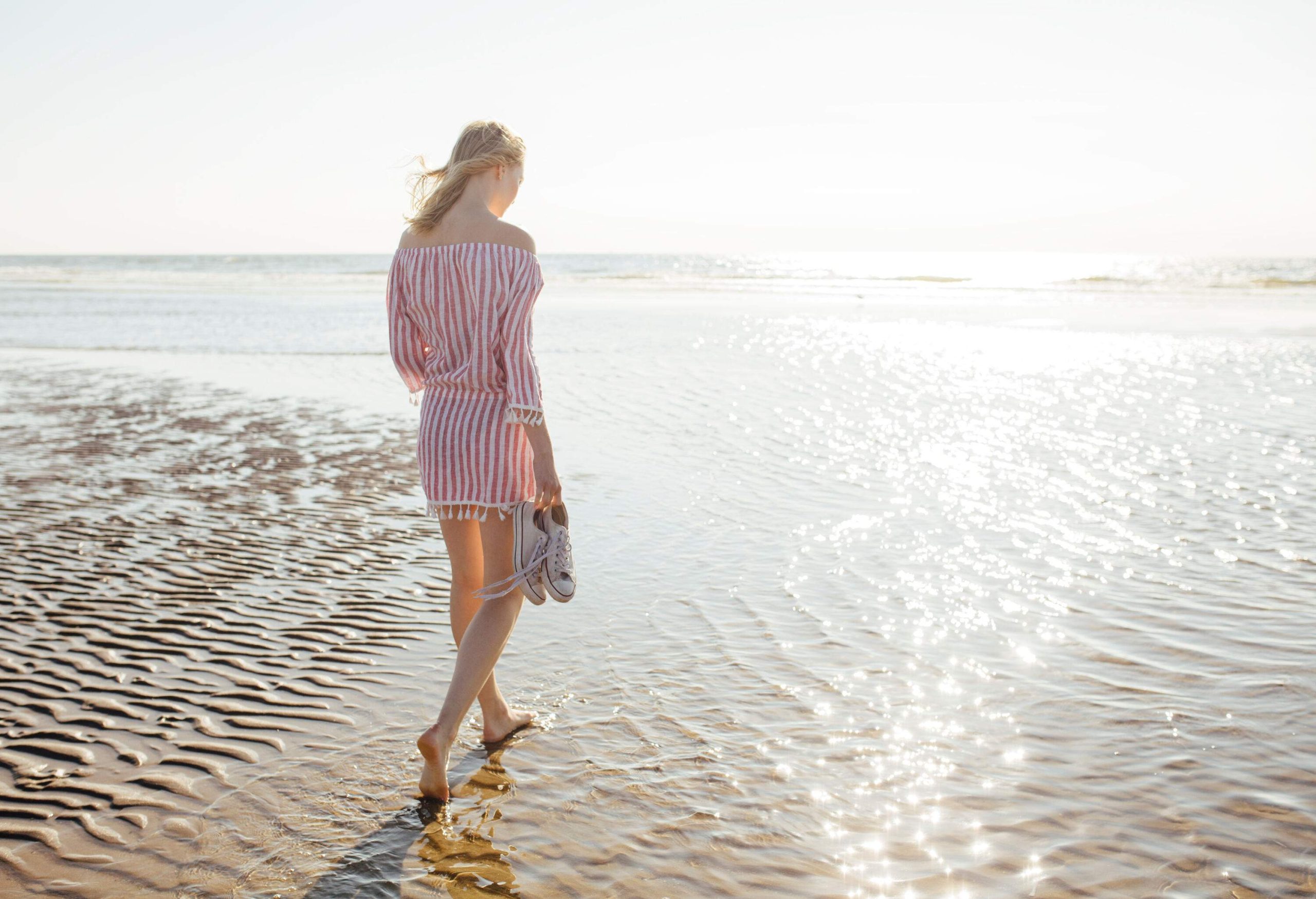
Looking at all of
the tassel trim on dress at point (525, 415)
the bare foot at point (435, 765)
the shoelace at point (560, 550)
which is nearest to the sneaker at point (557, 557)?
the shoelace at point (560, 550)

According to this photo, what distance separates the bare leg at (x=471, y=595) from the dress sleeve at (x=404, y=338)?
474 millimetres

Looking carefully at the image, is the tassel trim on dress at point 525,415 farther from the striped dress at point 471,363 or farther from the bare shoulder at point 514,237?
the bare shoulder at point 514,237

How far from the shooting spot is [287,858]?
9.41ft

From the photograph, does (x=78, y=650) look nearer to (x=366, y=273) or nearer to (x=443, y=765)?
(x=443, y=765)

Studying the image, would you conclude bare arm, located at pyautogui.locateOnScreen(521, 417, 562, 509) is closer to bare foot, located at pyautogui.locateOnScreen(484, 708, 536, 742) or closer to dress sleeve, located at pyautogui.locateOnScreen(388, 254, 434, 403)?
dress sleeve, located at pyautogui.locateOnScreen(388, 254, 434, 403)

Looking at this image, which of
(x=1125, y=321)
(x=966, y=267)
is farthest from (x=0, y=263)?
(x=1125, y=321)

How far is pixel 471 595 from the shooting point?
11.6 feet

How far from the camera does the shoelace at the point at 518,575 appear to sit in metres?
3.34

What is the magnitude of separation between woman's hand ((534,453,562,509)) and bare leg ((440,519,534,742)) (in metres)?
0.23

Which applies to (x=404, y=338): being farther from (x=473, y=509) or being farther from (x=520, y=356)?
(x=473, y=509)

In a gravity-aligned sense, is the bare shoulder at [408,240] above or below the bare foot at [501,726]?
above

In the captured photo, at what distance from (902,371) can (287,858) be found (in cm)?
1226

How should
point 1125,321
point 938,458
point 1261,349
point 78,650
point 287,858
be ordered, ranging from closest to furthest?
1. point 287,858
2. point 78,650
3. point 938,458
4. point 1261,349
5. point 1125,321

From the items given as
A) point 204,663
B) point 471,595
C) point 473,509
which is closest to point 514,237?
point 473,509
